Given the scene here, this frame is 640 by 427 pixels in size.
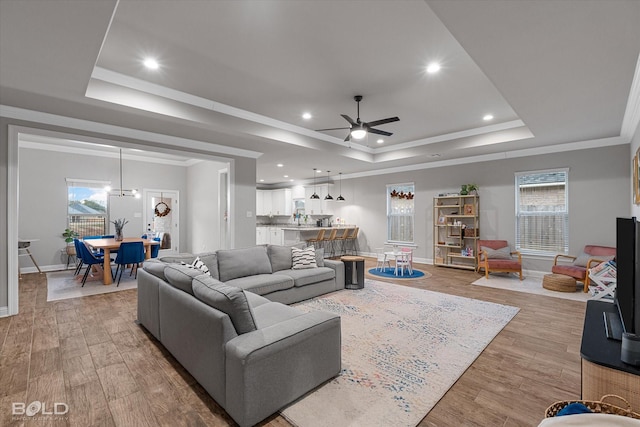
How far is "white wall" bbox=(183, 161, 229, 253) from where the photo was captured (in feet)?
25.9

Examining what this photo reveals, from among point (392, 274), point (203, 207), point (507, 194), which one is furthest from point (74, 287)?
point (507, 194)

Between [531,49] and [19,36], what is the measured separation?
13.3 ft

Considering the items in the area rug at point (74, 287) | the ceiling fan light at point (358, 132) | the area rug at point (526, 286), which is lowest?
the area rug at point (526, 286)

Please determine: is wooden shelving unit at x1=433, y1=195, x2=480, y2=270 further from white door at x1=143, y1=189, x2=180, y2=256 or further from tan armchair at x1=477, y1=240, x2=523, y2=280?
white door at x1=143, y1=189, x2=180, y2=256

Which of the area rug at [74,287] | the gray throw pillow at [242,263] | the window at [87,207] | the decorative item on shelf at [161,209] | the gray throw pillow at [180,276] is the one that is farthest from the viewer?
the decorative item on shelf at [161,209]

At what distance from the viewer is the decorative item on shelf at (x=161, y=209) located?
8.86 m

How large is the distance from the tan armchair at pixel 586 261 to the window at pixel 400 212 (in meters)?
3.60

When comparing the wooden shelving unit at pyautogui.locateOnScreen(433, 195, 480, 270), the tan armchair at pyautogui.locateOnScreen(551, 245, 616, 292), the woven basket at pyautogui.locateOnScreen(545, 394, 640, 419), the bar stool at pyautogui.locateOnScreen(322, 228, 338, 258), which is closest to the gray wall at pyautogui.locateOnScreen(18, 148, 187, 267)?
the bar stool at pyautogui.locateOnScreen(322, 228, 338, 258)

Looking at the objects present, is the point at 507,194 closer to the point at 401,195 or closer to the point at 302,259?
the point at 401,195

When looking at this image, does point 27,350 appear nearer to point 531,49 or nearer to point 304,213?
point 531,49

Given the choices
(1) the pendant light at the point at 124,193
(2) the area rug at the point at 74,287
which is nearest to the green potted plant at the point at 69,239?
(2) the area rug at the point at 74,287

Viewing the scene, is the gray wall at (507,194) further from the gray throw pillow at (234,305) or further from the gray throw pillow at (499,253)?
the gray throw pillow at (234,305)

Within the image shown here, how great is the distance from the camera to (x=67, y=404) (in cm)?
209

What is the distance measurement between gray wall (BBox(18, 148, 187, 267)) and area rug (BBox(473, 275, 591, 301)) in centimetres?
907
